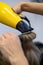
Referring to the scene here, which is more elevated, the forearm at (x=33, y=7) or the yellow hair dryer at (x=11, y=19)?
the yellow hair dryer at (x=11, y=19)

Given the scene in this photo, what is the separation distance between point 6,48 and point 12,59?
4cm

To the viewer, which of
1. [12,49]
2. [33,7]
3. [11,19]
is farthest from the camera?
[33,7]

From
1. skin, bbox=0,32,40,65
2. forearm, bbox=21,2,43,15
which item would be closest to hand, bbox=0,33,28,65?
skin, bbox=0,32,40,65

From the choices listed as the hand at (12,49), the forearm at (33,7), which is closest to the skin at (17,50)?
the hand at (12,49)

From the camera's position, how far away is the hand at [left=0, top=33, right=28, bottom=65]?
0.67 meters

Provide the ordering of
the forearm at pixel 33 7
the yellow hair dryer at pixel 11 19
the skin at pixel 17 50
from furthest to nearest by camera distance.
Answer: the forearm at pixel 33 7 → the yellow hair dryer at pixel 11 19 → the skin at pixel 17 50

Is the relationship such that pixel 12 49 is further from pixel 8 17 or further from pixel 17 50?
pixel 8 17

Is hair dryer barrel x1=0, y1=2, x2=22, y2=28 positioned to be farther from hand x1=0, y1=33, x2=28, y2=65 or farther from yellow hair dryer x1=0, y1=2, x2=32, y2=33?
hand x1=0, y1=33, x2=28, y2=65

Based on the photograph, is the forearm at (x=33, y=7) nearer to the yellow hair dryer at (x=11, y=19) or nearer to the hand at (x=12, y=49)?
the yellow hair dryer at (x=11, y=19)

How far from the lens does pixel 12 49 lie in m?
0.69

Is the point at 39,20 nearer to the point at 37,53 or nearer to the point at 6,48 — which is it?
the point at 37,53

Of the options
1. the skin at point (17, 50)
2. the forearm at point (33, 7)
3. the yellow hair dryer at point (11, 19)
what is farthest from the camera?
the forearm at point (33, 7)

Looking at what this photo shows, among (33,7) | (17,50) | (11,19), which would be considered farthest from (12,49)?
(33,7)

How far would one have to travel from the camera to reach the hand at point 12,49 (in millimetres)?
668
